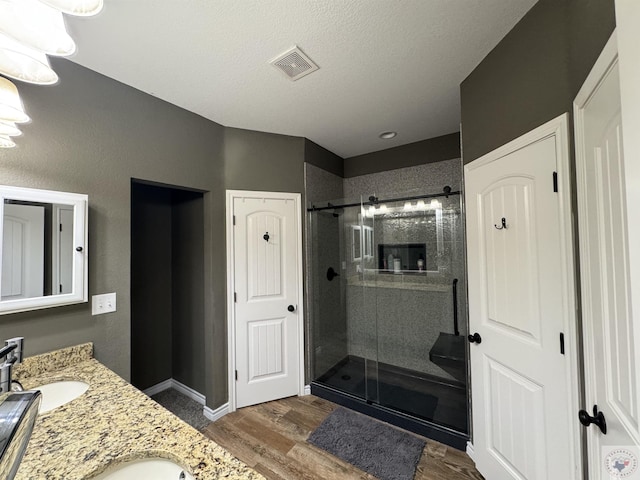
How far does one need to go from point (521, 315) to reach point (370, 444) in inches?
58.5

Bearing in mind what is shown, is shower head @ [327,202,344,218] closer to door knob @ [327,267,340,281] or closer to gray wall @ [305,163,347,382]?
gray wall @ [305,163,347,382]

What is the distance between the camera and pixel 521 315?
1314mm

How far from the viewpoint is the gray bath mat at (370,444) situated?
172 centimetres

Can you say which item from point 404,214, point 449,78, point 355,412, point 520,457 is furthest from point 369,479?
point 449,78

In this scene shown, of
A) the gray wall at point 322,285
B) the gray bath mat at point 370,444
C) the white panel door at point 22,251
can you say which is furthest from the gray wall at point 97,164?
the gray bath mat at point 370,444

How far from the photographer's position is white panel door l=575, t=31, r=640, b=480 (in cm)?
71

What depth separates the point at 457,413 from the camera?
7.09 ft

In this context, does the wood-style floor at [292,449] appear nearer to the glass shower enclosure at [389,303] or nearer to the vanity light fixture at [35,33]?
the glass shower enclosure at [389,303]

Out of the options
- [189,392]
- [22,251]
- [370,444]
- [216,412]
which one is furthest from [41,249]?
[370,444]

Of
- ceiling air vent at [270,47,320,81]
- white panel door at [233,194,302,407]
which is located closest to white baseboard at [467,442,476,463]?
white panel door at [233,194,302,407]

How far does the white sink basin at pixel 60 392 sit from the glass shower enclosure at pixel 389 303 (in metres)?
1.86

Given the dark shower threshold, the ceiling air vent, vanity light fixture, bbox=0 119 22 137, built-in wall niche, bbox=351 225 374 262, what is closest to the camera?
vanity light fixture, bbox=0 119 22 137

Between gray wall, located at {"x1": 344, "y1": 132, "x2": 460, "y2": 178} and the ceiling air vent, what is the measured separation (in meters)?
1.74

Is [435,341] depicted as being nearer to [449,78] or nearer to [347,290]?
[347,290]
